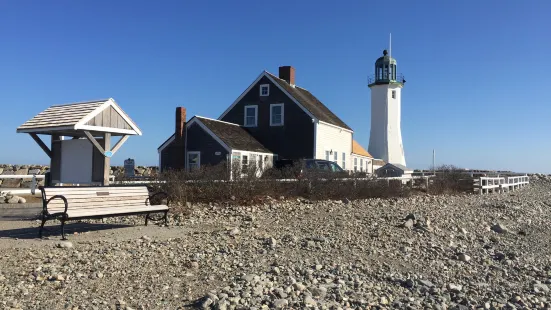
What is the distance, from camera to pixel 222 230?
10.0 meters

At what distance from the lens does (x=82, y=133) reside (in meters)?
14.4

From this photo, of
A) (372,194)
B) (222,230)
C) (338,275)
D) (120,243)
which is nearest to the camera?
(338,275)

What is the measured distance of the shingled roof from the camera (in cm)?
2903

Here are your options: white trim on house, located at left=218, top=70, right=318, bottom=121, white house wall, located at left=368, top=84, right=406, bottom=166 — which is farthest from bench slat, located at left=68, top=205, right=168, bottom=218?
white house wall, located at left=368, top=84, right=406, bottom=166

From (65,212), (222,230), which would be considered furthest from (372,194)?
(65,212)

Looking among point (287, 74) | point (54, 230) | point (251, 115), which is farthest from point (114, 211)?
point (287, 74)

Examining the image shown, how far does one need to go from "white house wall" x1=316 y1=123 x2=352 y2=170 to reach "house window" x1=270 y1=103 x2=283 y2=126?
100 inches

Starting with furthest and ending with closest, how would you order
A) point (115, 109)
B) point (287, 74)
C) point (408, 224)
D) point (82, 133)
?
point (287, 74) < point (82, 133) < point (115, 109) < point (408, 224)

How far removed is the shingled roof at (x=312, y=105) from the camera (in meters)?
29.0

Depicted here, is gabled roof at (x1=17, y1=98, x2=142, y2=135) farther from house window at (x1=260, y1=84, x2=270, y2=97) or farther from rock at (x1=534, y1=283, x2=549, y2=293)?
house window at (x1=260, y1=84, x2=270, y2=97)

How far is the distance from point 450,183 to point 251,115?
41.4 feet

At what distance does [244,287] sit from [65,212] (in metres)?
4.06

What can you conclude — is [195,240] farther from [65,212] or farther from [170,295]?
[170,295]

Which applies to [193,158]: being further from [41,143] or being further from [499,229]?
[499,229]
